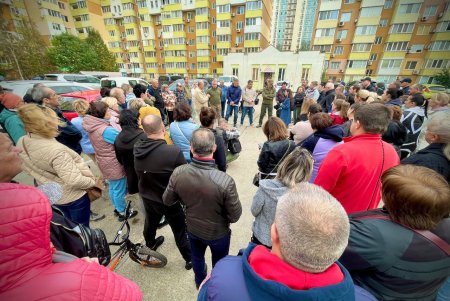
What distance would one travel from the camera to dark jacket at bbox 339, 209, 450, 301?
3.15 ft

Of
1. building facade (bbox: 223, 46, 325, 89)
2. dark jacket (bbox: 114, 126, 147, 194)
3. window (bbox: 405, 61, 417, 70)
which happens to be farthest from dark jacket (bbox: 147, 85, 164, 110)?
window (bbox: 405, 61, 417, 70)

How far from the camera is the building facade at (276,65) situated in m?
26.5

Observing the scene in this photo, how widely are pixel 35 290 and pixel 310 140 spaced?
281cm

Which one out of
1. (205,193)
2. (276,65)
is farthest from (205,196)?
(276,65)

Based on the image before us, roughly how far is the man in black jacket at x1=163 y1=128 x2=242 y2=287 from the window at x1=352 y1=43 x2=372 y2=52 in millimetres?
39567

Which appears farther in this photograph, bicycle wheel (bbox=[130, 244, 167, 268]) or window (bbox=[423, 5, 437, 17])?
window (bbox=[423, 5, 437, 17])

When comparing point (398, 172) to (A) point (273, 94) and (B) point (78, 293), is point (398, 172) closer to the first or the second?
(B) point (78, 293)

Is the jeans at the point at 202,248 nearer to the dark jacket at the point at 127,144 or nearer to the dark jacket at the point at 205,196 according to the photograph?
the dark jacket at the point at 205,196

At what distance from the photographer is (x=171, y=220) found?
7.47 feet

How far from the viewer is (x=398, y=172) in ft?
3.53

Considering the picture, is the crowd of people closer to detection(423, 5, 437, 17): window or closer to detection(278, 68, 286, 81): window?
detection(278, 68, 286, 81): window

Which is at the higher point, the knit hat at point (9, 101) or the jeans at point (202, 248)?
the knit hat at point (9, 101)

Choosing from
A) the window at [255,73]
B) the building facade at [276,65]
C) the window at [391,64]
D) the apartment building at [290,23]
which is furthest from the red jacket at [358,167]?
the apartment building at [290,23]

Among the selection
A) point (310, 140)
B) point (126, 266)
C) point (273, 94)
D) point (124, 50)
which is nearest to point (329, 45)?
point (273, 94)
